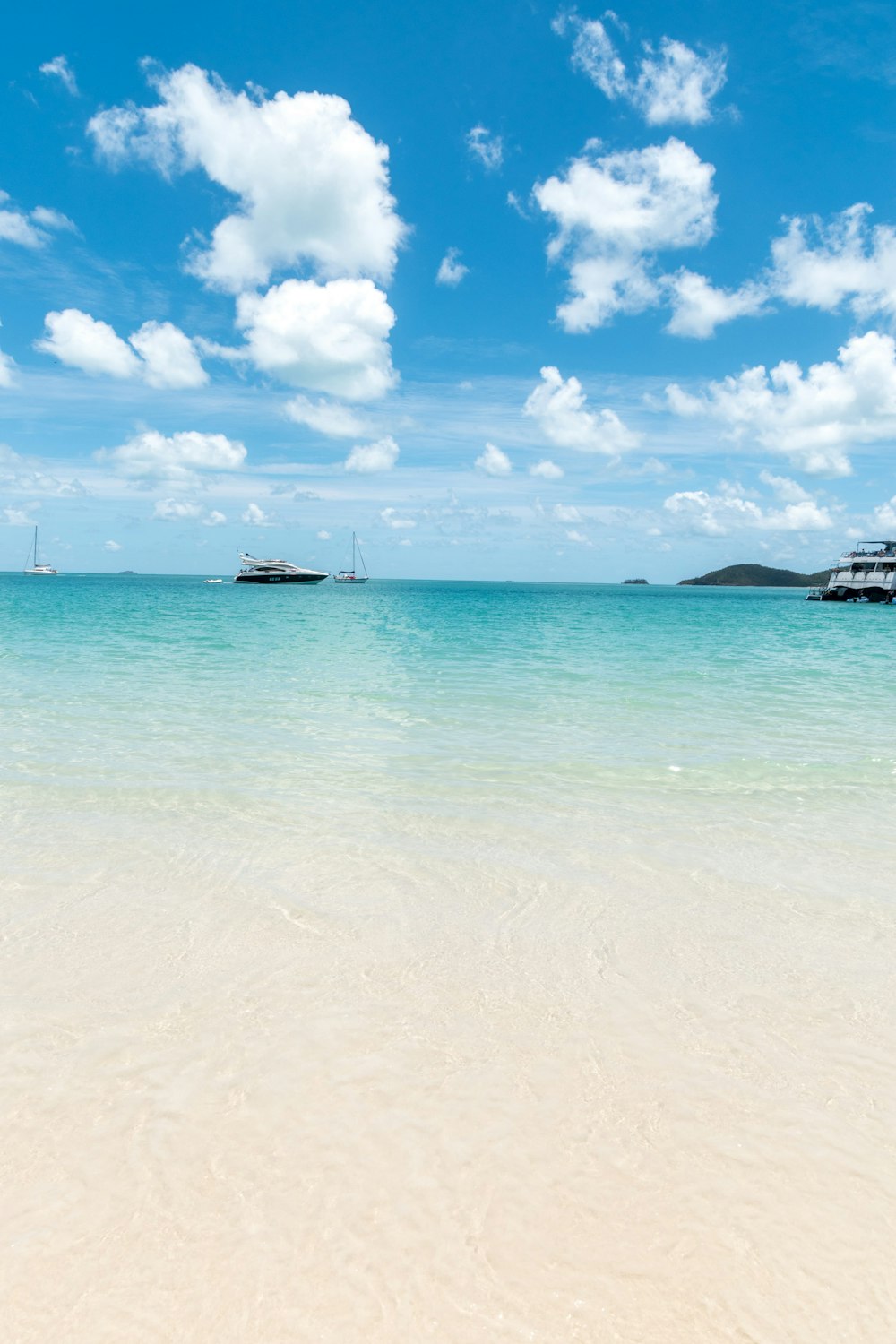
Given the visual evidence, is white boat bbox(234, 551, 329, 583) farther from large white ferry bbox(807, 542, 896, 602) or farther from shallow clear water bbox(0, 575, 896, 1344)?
shallow clear water bbox(0, 575, 896, 1344)

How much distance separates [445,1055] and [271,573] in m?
173

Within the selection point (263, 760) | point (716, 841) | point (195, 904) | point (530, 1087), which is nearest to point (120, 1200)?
point (530, 1087)

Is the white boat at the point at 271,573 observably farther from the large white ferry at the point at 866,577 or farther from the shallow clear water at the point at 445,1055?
the shallow clear water at the point at 445,1055

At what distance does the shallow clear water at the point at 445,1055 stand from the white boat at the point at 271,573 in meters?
160

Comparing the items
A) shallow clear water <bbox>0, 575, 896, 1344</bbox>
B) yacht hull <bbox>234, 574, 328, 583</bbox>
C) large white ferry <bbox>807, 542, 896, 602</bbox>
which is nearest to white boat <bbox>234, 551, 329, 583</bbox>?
yacht hull <bbox>234, 574, 328, 583</bbox>

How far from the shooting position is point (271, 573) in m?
170

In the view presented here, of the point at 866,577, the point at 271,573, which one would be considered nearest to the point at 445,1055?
the point at 866,577

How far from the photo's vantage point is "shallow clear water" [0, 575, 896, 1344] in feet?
9.55

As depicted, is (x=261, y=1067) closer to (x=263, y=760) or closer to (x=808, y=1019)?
(x=808, y=1019)

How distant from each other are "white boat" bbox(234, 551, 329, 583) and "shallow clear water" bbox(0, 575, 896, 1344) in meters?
160

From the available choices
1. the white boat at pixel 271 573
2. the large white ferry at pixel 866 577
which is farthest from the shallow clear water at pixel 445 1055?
the white boat at pixel 271 573

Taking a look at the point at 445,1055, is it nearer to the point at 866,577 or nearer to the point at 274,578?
the point at 866,577

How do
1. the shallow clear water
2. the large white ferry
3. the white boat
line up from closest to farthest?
the shallow clear water
the large white ferry
the white boat

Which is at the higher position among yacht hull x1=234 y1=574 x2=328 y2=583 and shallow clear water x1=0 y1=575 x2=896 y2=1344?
yacht hull x1=234 y1=574 x2=328 y2=583
